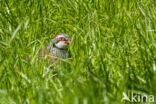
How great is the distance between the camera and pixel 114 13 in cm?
454

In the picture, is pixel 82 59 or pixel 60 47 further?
pixel 60 47

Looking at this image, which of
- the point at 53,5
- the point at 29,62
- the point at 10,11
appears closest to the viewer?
the point at 29,62

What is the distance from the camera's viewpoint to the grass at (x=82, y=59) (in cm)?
230

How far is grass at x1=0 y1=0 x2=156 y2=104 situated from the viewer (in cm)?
230

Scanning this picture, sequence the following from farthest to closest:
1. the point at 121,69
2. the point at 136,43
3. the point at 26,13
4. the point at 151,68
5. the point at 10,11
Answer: the point at 26,13 → the point at 10,11 → the point at 136,43 → the point at 121,69 → the point at 151,68

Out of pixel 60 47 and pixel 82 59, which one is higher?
pixel 60 47

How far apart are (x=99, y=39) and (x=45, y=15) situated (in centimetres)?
149

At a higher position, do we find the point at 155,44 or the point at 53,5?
the point at 53,5

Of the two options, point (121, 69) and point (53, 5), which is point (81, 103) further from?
point (53, 5)

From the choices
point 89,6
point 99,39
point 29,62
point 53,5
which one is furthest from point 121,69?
point 53,5

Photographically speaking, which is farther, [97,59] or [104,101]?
[97,59]

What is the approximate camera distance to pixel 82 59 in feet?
9.99

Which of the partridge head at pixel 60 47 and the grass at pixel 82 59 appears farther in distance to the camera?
the partridge head at pixel 60 47

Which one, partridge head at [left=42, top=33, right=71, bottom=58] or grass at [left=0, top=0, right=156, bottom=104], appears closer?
grass at [left=0, top=0, right=156, bottom=104]
